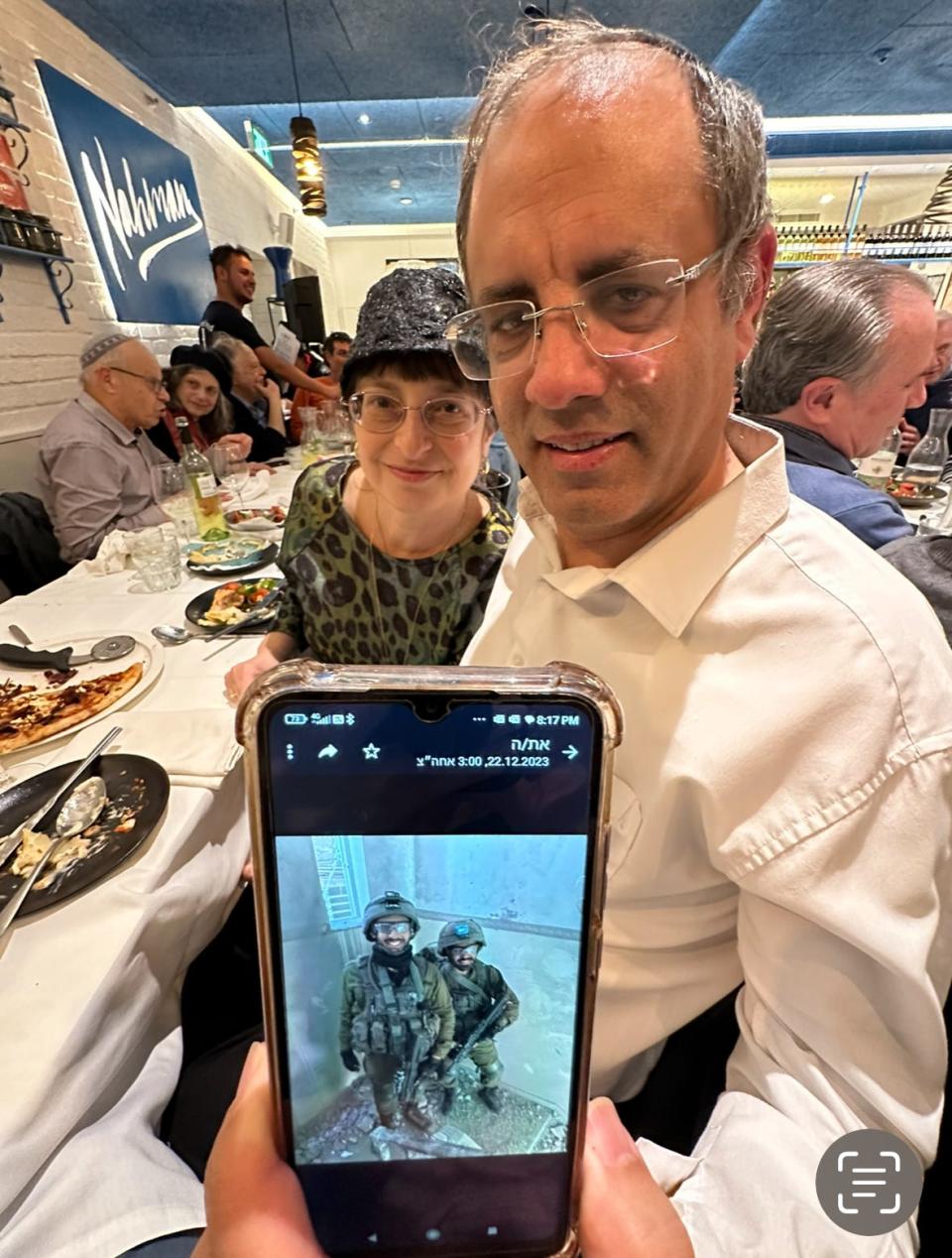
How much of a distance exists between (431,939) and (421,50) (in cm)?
514

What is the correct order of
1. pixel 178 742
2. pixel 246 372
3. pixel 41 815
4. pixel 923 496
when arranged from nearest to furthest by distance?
pixel 41 815 → pixel 178 742 → pixel 923 496 → pixel 246 372

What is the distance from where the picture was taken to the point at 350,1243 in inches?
15.1

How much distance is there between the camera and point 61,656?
3.46 ft

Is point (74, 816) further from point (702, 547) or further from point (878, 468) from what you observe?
point (878, 468)

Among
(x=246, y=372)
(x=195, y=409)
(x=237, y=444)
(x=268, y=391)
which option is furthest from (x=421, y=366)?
(x=268, y=391)

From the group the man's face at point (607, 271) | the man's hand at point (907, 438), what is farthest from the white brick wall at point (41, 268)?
the man's hand at point (907, 438)

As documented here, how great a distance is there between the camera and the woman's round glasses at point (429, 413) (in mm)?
948

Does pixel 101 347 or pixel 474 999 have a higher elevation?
pixel 101 347

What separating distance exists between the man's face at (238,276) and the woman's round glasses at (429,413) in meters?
3.70

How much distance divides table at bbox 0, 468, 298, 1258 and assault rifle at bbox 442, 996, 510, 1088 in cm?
36

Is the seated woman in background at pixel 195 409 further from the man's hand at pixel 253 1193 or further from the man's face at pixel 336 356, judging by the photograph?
the man's hand at pixel 253 1193

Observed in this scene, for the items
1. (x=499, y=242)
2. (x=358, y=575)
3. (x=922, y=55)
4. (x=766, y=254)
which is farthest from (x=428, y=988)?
(x=922, y=55)

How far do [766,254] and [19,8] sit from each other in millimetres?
3971

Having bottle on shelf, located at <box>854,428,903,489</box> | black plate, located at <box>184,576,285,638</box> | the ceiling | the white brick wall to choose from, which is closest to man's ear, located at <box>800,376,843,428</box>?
bottle on shelf, located at <box>854,428,903,489</box>
